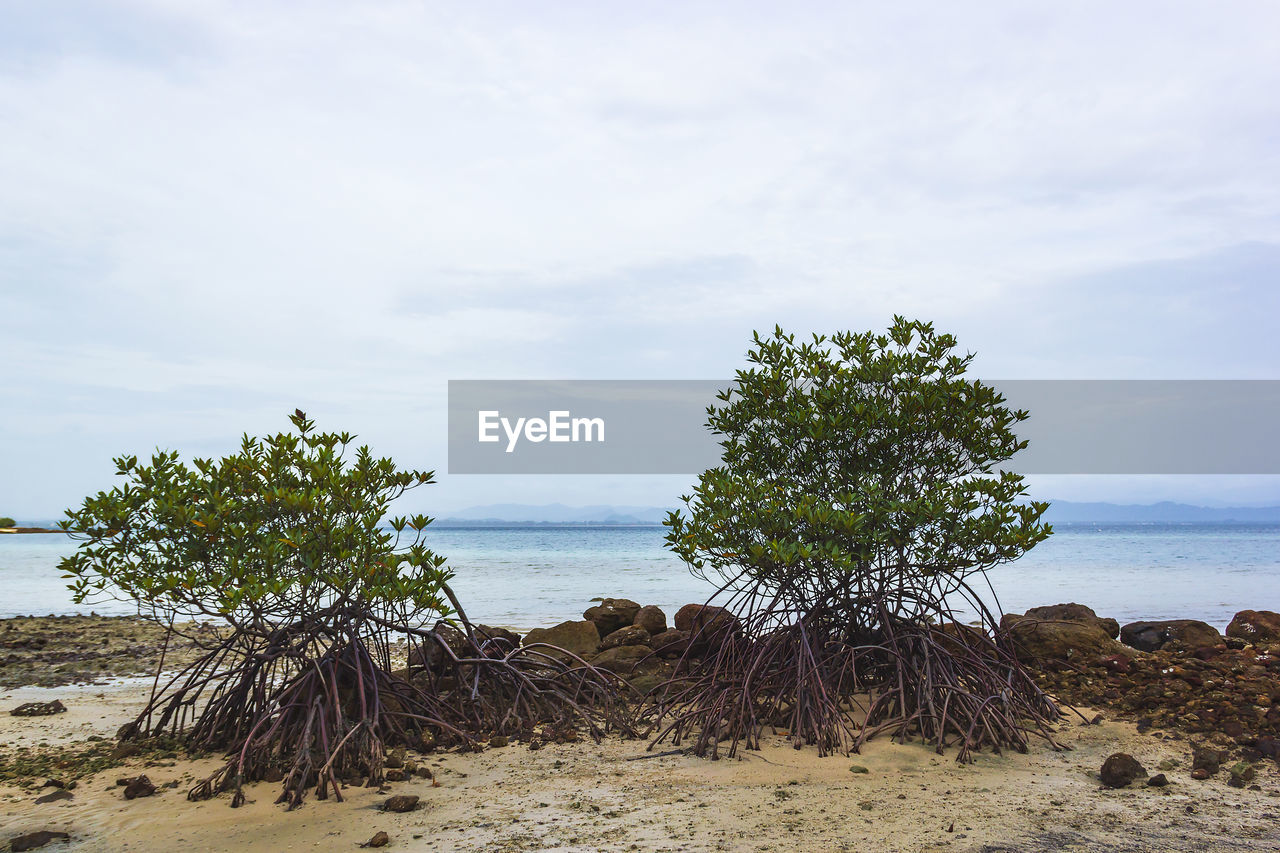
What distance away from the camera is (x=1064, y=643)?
9.40 meters

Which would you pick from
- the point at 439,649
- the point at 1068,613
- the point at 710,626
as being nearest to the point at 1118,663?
the point at 1068,613

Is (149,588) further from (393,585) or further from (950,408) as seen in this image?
(950,408)

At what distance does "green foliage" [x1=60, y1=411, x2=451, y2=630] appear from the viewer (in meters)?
6.00

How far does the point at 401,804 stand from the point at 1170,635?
1004cm

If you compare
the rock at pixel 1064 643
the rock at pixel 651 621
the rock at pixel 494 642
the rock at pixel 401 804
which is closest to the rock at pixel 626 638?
the rock at pixel 651 621

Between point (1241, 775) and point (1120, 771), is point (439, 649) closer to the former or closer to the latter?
point (1120, 771)

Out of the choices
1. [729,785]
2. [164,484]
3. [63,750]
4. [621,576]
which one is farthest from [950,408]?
[621,576]

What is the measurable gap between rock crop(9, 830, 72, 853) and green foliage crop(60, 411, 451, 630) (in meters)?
1.51

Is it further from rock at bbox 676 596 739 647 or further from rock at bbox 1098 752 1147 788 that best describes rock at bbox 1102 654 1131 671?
rock at bbox 676 596 739 647

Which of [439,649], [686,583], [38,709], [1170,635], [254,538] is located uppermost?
[254,538]

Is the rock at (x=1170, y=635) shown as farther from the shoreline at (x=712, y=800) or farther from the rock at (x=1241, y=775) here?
the rock at (x=1241, y=775)

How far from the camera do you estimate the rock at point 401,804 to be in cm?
542

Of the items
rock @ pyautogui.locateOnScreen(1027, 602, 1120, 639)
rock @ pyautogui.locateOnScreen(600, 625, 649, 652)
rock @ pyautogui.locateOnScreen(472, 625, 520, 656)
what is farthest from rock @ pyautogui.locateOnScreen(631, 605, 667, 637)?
rock @ pyautogui.locateOnScreen(1027, 602, 1120, 639)

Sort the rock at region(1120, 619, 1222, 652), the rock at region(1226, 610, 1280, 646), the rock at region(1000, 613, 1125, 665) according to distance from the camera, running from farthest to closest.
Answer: the rock at region(1226, 610, 1280, 646) < the rock at region(1120, 619, 1222, 652) < the rock at region(1000, 613, 1125, 665)
